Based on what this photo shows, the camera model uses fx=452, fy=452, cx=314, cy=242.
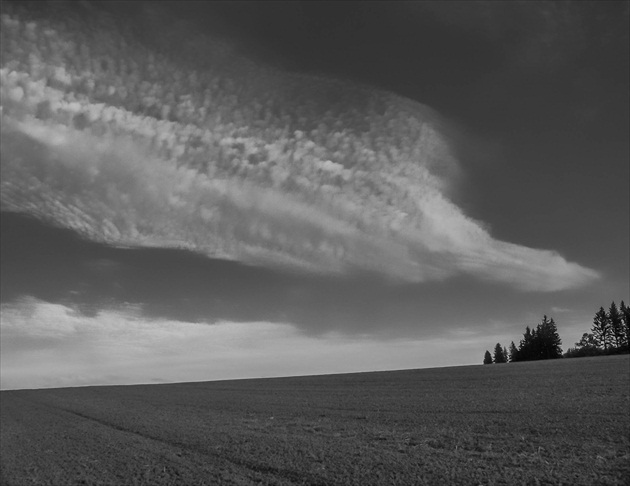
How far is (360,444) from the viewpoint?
20.7 metres

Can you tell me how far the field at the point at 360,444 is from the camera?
15.9m

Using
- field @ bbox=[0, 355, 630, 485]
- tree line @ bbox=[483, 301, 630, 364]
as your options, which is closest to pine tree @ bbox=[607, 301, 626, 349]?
tree line @ bbox=[483, 301, 630, 364]

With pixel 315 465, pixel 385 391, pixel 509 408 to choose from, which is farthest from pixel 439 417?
pixel 385 391

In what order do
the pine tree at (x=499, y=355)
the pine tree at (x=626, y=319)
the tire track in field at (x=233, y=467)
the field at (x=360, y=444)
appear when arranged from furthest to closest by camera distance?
the pine tree at (x=499, y=355) < the pine tree at (x=626, y=319) < the field at (x=360, y=444) < the tire track in field at (x=233, y=467)

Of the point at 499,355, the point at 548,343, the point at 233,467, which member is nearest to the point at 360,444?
the point at 233,467

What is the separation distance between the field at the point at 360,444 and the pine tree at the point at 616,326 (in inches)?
4172

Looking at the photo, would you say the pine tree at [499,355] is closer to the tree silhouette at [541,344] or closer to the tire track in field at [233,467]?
the tree silhouette at [541,344]

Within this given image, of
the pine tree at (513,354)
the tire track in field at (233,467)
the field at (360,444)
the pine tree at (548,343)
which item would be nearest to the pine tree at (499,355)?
the pine tree at (513,354)

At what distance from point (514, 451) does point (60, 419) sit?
3932cm

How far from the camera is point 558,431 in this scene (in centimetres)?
2083

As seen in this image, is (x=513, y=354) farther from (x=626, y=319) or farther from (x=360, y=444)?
(x=360, y=444)

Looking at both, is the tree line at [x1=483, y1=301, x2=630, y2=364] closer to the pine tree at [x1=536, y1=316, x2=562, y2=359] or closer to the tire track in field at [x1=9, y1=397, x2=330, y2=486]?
the pine tree at [x1=536, y1=316, x2=562, y2=359]

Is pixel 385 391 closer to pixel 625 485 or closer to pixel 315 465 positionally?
pixel 315 465

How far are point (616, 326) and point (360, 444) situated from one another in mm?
133229
